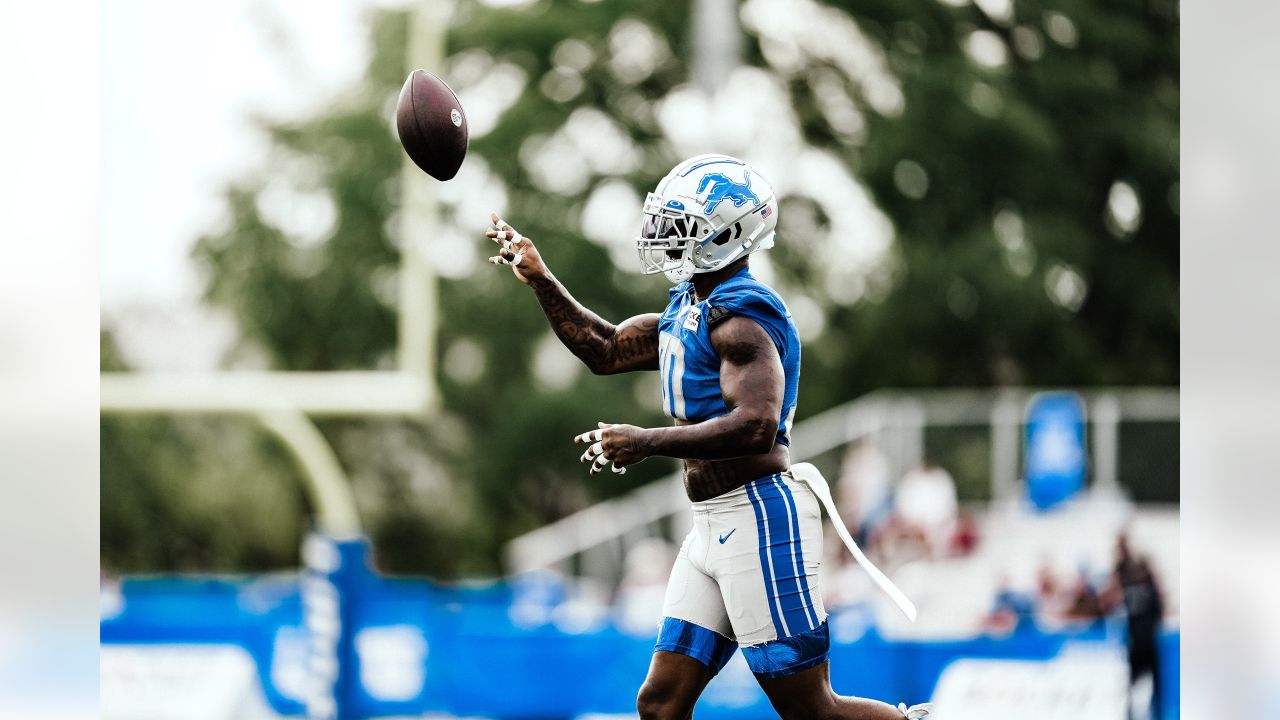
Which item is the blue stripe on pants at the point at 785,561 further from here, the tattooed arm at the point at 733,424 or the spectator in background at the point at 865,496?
the spectator in background at the point at 865,496

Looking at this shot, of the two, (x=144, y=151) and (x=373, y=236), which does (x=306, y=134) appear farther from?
(x=144, y=151)

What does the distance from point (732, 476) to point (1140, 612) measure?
16.1 feet

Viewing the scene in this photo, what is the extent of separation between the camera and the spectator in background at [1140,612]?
795cm

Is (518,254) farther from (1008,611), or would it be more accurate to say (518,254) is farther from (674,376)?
(1008,611)

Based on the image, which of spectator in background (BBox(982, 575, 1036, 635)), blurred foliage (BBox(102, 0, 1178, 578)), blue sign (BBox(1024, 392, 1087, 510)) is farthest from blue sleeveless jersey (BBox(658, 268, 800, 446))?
blurred foliage (BBox(102, 0, 1178, 578))

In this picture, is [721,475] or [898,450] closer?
[721,475]

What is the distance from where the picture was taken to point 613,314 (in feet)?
67.3

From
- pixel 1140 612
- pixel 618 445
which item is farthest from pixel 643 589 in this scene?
pixel 618 445

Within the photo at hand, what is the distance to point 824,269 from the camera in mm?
20500

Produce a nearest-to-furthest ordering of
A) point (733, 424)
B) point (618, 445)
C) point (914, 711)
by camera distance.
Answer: point (618, 445) < point (733, 424) < point (914, 711)

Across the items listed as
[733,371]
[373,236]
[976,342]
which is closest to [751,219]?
[733,371]

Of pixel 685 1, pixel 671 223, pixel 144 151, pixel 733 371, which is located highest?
pixel 685 1

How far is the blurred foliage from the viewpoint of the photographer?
19.2 metres

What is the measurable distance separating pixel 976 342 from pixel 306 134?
10.2 meters
